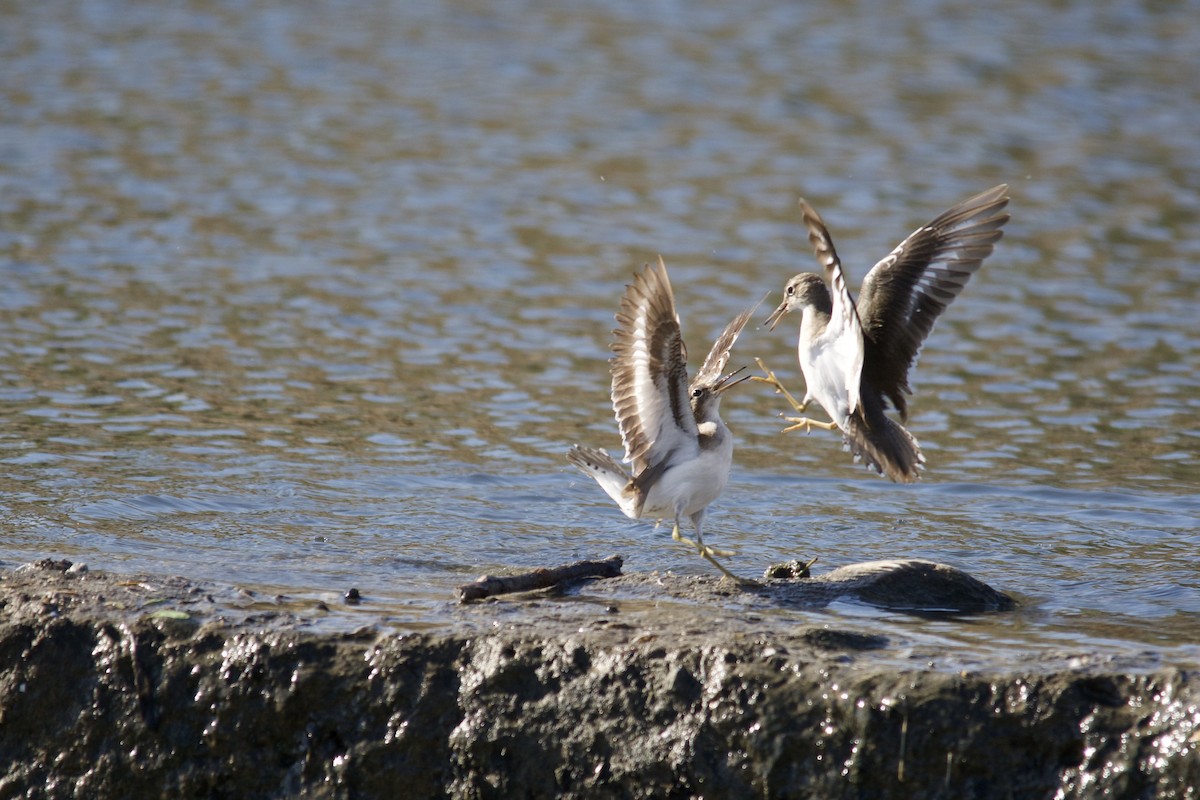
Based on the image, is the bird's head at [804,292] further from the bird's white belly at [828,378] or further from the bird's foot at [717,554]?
the bird's foot at [717,554]

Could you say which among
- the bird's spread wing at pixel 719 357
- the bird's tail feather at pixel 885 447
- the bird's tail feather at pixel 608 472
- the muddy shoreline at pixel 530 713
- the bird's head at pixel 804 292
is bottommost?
the muddy shoreline at pixel 530 713

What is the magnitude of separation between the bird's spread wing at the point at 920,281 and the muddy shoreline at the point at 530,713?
6.60 ft

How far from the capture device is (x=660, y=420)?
229 inches

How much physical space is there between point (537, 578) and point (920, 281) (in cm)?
225

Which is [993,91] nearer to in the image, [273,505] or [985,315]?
[985,315]

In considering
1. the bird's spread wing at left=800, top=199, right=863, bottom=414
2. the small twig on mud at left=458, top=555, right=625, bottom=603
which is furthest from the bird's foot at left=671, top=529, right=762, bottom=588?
the bird's spread wing at left=800, top=199, right=863, bottom=414

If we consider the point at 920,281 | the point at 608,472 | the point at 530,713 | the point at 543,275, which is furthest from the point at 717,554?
the point at 543,275

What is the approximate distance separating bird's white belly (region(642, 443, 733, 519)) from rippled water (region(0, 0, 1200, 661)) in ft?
2.09

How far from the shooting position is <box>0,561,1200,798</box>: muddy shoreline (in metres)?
4.49

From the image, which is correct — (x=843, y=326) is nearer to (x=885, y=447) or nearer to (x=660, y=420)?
(x=885, y=447)

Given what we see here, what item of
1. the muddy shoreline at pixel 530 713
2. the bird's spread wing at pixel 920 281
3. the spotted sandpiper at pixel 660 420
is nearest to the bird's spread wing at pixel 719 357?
the spotted sandpiper at pixel 660 420

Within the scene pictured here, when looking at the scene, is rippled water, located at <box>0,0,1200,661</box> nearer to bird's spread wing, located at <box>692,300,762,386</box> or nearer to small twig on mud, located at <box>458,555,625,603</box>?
small twig on mud, located at <box>458,555,625,603</box>

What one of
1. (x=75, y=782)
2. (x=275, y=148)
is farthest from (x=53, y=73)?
(x=75, y=782)

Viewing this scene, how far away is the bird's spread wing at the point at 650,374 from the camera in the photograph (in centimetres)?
537
